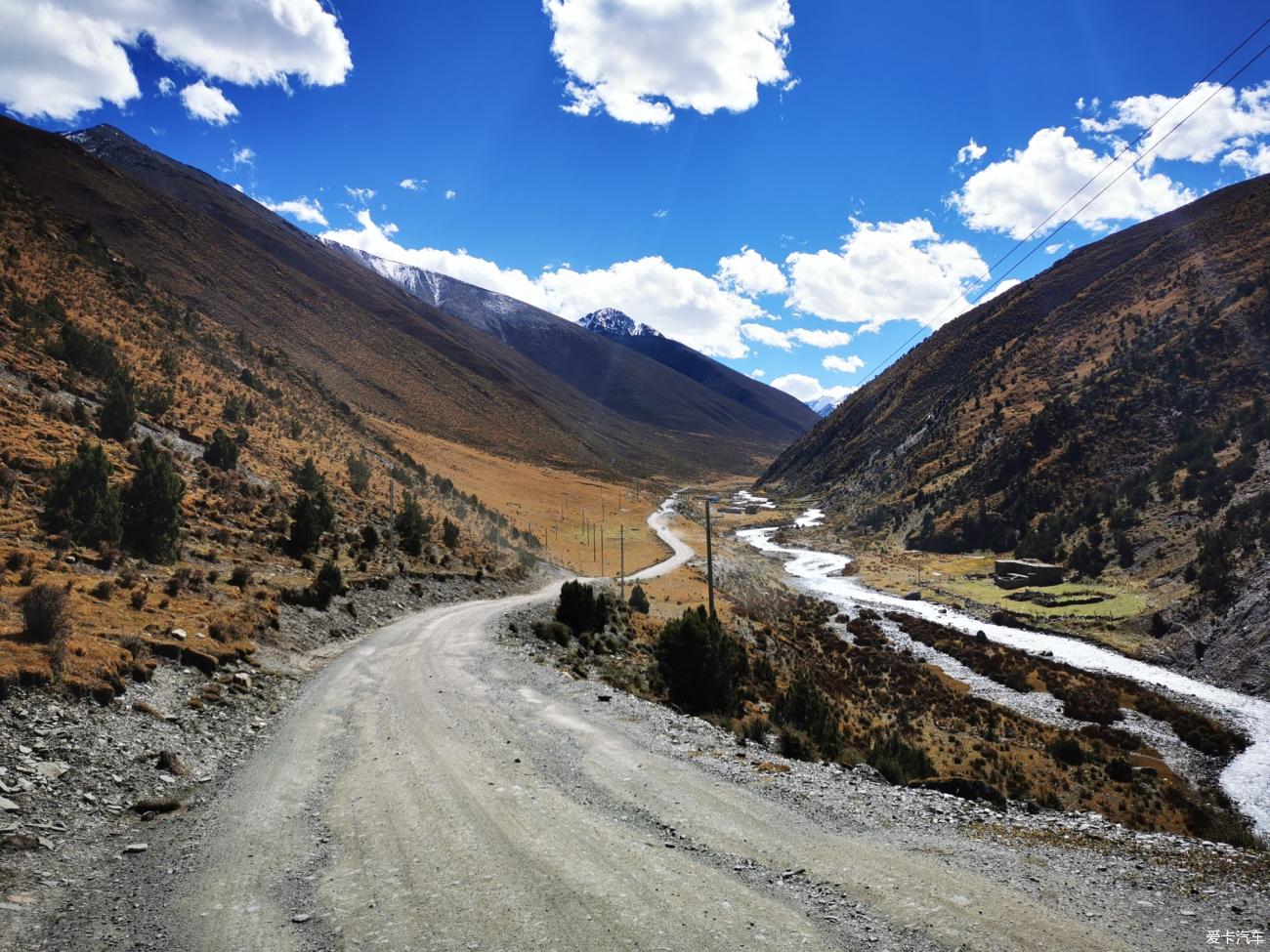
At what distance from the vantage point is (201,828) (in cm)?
876

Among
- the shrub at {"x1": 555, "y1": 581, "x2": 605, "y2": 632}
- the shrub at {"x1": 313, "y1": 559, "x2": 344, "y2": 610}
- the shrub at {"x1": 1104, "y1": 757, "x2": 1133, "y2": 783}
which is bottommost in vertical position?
the shrub at {"x1": 1104, "y1": 757, "x2": 1133, "y2": 783}

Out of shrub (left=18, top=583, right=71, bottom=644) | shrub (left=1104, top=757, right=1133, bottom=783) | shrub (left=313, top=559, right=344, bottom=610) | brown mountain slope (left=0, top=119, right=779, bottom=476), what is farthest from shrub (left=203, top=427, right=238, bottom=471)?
brown mountain slope (left=0, top=119, right=779, bottom=476)

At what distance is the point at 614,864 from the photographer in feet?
25.8

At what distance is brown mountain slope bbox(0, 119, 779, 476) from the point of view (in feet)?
303

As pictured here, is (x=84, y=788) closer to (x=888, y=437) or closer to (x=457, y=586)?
(x=457, y=586)

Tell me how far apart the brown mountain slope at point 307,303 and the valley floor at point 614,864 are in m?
85.8

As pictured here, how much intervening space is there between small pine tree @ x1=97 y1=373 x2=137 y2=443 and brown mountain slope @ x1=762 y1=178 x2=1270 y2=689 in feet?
176

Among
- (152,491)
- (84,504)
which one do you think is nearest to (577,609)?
(152,491)

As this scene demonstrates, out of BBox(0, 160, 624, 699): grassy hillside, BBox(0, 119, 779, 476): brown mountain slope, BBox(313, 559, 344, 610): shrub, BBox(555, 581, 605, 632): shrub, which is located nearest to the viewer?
BBox(0, 160, 624, 699): grassy hillside

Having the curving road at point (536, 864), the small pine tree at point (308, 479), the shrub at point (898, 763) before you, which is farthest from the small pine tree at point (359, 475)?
the shrub at point (898, 763)

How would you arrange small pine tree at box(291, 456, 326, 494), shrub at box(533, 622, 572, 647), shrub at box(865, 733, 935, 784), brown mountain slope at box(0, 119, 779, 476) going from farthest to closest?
brown mountain slope at box(0, 119, 779, 476) → small pine tree at box(291, 456, 326, 494) → shrub at box(533, 622, 572, 647) → shrub at box(865, 733, 935, 784)

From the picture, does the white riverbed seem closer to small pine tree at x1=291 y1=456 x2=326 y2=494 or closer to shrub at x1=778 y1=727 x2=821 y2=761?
shrub at x1=778 y1=727 x2=821 y2=761

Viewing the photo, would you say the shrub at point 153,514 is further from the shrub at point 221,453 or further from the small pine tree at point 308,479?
the small pine tree at point 308,479

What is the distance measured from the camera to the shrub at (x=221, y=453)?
3347 centimetres
